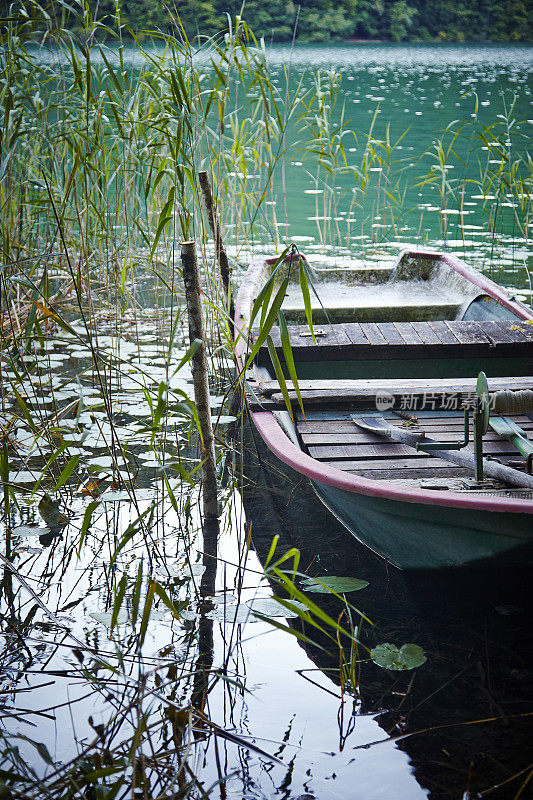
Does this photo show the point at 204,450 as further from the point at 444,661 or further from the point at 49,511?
the point at 444,661

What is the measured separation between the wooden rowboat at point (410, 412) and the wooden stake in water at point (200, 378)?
14 centimetres

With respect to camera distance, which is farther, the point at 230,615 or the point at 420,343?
the point at 420,343

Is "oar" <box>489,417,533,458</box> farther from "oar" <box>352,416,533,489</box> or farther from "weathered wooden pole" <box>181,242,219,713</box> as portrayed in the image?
"weathered wooden pole" <box>181,242,219,713</box>

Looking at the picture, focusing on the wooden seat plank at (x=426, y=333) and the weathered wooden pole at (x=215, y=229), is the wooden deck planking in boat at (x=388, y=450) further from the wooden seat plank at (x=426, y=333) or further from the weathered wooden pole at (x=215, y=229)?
the weathered wooden pole at (x=215, y=229)

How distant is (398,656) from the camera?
1827mm

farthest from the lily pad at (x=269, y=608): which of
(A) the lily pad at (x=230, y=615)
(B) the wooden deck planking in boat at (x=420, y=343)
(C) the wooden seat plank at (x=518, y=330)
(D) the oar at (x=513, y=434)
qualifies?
(C) the wooden seat plank at (x=518, y=330)

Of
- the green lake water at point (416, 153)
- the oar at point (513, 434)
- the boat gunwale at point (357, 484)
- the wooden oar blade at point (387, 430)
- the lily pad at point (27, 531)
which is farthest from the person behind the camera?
the green lake water at point (416, 153)

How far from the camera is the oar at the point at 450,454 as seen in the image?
196 cm

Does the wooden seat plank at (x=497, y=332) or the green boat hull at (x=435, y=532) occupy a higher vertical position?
the wooden seat plank at (x=497, y=332)

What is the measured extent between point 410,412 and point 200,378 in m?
0.83

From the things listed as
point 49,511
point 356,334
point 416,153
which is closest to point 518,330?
point 356,334

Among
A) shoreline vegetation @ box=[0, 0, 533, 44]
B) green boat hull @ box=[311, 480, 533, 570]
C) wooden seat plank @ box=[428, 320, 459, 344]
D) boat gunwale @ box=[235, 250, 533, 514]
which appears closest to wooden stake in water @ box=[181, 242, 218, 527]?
boat gunwale @ box=[235, 250, 533, 514]

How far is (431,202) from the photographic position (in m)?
7.97

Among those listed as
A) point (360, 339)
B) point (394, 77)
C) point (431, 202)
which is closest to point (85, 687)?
point (360, 339)
